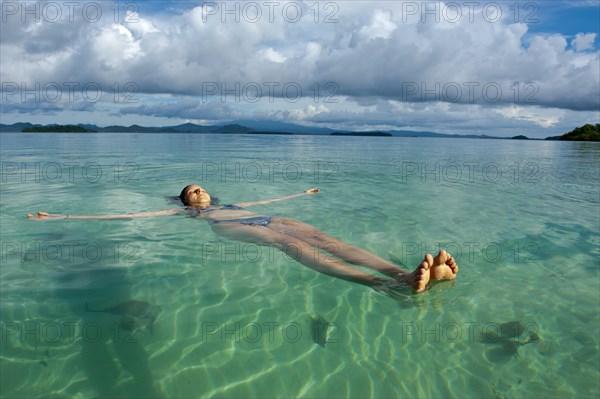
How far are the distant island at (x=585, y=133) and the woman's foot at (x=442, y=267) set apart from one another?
146m

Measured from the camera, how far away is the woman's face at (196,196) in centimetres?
1019

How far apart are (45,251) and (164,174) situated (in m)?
13.1

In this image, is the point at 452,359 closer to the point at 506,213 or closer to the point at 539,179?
the point at 506,213

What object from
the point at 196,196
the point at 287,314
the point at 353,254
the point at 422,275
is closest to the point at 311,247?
the point at 353,254

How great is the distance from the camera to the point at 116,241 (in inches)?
332

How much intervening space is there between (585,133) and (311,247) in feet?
523

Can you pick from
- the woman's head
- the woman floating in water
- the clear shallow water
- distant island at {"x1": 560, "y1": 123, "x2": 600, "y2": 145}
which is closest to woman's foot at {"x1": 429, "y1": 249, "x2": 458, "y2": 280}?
the woman floating in water

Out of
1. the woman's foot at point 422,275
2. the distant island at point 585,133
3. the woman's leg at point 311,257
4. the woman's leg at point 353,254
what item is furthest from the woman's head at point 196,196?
the distant island at point 585,133

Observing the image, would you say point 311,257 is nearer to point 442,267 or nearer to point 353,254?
point 353,254

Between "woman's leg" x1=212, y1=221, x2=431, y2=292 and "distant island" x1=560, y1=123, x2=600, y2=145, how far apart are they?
5736 inches

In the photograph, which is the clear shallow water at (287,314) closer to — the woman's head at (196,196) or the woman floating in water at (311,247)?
the woman floating in water at (311,247)

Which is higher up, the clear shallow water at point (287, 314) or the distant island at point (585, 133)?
the distant island at point (585, 133)

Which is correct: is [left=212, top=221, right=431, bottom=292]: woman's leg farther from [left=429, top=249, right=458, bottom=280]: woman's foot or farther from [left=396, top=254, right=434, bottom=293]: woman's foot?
[left=429, top=249, right=458, bottom=280]: woman's foot

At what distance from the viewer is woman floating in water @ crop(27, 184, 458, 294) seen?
5.33 meters
